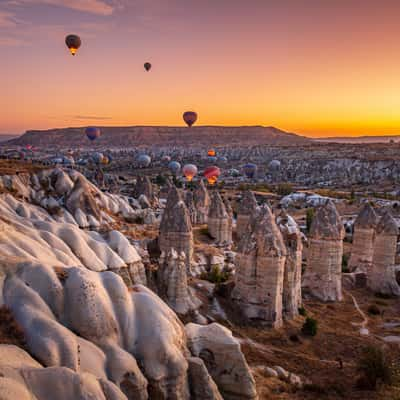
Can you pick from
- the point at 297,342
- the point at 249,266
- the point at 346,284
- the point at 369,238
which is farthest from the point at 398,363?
the point at 369,238

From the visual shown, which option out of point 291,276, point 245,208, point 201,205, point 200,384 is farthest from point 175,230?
point 201,205

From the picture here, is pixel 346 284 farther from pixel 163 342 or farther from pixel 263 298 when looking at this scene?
pixel 163 342

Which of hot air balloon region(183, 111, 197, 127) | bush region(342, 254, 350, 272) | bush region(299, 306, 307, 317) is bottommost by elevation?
bush region(342, 254, 350, 272)

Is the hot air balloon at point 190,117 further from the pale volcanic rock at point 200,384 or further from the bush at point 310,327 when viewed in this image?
the pale volcanic rock at point 200,384

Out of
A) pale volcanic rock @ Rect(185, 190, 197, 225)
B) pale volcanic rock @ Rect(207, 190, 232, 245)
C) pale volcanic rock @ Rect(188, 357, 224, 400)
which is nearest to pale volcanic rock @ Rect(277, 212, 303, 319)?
pale volcanic rock @ Rect(188, 357, 224, 400)

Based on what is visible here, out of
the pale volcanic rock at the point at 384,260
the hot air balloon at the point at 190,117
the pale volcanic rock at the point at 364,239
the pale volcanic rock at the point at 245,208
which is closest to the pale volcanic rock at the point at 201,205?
the pale volcanic rock at the point at 245,208

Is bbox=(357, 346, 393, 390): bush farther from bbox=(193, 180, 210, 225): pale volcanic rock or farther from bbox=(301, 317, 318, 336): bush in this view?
bbox=(193, 180, 210, 225): pale volcanic rock
